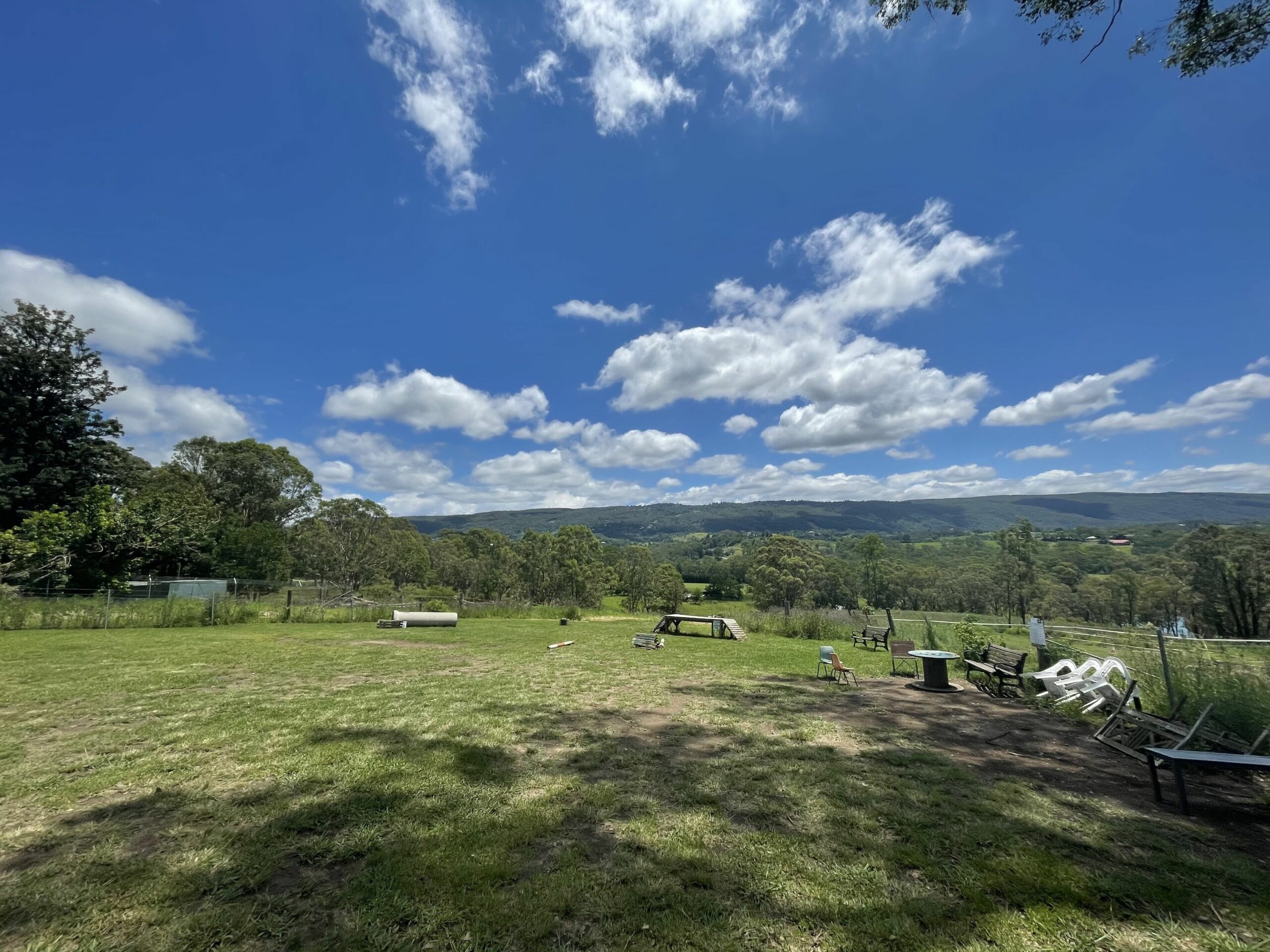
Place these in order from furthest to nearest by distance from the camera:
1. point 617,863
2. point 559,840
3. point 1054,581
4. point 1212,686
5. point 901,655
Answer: point 1054,581, point 901,655, point 1212,686, point 559,840, point 617,863

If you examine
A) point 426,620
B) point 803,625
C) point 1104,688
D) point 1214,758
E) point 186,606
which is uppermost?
point 186,606

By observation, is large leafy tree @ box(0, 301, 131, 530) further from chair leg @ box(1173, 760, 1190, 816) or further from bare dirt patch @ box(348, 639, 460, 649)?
chair leg @ box(1173, 760, 1190, 816)

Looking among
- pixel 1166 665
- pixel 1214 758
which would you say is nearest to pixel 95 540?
pixel 1214 758

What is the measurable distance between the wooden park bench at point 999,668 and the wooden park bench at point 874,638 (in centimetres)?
649

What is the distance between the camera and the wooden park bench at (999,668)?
30.7 feet

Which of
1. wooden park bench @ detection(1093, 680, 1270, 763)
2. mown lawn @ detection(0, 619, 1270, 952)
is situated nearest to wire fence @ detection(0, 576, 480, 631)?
mown lawn @ detection(0, 619, 1270, 952)

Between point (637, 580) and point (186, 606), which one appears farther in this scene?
point (637, 580)

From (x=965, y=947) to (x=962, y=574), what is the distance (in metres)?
80.2

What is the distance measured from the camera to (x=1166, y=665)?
6910 millimetres

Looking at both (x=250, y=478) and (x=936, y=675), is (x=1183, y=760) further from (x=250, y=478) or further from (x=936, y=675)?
(x=250, y=478)

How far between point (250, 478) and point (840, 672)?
5363 centimetres

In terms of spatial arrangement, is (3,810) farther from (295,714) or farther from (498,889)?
(498,889)

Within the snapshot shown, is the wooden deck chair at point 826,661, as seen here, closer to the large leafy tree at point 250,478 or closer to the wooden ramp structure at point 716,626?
the wooden ramp structure at point 716,626

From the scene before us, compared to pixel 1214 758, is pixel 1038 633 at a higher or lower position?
lower
